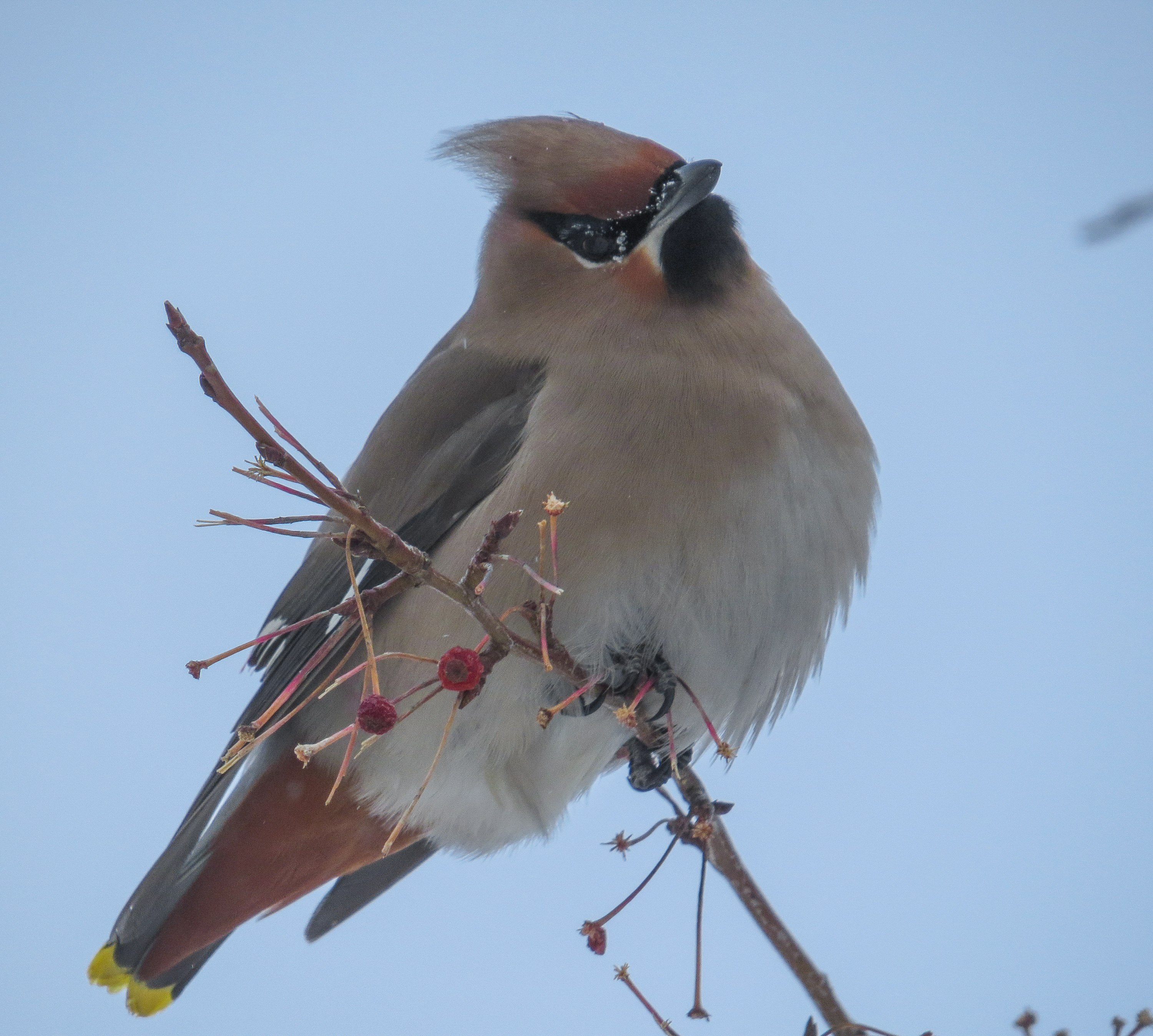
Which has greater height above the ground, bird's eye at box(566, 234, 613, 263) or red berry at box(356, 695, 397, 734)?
bird's eye at box(566, 234, 613, 263)

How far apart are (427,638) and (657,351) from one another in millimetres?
786

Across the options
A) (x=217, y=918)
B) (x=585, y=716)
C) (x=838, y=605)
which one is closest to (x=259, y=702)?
(x=217, y=918)

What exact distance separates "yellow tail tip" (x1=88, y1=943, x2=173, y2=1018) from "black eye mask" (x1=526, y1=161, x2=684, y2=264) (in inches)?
78.1

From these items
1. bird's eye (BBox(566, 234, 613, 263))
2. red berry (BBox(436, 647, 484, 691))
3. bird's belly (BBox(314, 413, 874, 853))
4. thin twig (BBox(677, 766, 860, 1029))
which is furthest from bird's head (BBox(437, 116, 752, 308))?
red berry (BBox(436, 647, 484, 691))

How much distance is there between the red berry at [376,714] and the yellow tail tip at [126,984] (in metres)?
1.86

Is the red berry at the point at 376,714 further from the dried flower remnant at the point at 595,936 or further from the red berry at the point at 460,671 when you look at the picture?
the dried flower remnant at the point at 595,936

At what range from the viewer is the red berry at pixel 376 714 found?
1.67 meters

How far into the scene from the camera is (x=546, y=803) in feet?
10.0

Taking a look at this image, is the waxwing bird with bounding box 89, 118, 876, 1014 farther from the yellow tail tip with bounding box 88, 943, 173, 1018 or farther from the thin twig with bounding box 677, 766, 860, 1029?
the thin twig with bounding box 677, 766, 860, 1029

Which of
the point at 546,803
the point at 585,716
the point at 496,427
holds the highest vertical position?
the point at 496,427

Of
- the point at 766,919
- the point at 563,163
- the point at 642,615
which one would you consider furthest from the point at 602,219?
the point at 766,919

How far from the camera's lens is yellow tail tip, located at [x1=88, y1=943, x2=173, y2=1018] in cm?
317

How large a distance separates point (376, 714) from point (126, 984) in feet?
6.34

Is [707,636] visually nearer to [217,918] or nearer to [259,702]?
[259,702]
